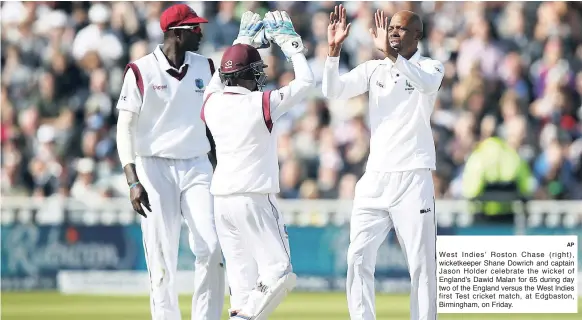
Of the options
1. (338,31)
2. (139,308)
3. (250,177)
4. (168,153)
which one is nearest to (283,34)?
(338,31)

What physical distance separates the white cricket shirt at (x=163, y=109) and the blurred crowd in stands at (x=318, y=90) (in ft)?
22.2

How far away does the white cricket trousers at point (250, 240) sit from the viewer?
9094mm

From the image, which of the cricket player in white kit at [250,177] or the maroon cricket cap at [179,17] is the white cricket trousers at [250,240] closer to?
the cricket player in white kit at [250,177]

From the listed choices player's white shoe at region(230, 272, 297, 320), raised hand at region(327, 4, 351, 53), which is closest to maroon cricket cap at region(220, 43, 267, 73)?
raised hand at region(327, 4, 351, 53)

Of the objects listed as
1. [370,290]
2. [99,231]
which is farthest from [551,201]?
[370,290]

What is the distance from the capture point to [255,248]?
9141 mm

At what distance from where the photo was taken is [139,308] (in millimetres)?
14078

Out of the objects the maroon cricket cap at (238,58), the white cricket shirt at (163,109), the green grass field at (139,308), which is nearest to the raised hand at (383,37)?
the maroon cricket cap at (238,58)

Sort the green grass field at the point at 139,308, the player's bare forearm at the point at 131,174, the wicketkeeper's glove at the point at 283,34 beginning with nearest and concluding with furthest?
the wicketkeeper's glove at the point at 283,34
the player's bare forearm at the point at 131,174
the green grass field at the point at 139,308

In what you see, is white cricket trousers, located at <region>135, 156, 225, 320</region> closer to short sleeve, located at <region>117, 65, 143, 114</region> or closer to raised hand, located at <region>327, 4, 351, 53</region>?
short sleeve, located at <region>117, 65, 143, 114</region>

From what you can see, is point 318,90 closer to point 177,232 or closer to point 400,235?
point 177,232

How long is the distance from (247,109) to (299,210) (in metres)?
7.37

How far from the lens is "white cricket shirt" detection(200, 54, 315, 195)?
355 inches

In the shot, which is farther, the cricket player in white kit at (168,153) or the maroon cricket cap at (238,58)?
the cricket player in white kit at (168,153)
